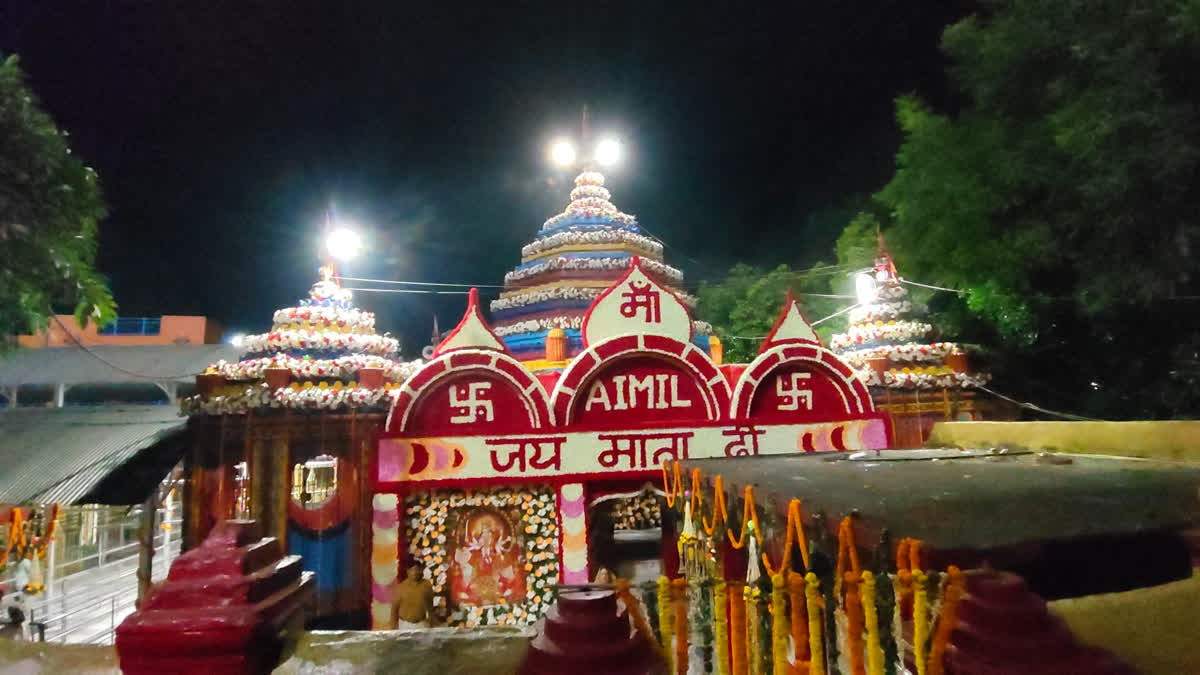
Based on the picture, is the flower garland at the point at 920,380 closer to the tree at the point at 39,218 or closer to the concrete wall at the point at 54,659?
the concrete wall at the point at 54,659

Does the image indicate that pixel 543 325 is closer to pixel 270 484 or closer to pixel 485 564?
pixel 485 564

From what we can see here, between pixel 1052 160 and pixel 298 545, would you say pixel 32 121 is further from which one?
pixel 1052 160

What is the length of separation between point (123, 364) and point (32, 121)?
15033mm

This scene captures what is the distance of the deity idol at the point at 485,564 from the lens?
7.86m

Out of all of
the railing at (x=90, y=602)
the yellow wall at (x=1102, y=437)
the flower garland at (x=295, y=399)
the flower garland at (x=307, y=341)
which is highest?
the flower garland at (x=307, y=341)

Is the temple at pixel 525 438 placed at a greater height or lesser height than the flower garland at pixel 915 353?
lesser

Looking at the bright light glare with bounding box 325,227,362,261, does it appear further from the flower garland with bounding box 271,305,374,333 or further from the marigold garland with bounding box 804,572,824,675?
the marigold garland with bounding box 804,572,824,675

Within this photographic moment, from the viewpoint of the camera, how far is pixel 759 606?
2.52 meters

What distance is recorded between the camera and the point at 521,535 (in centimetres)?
804

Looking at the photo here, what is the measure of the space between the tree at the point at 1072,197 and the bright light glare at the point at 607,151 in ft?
20.0

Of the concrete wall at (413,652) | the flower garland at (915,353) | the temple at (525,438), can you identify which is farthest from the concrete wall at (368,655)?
the flower garland at (915,353)

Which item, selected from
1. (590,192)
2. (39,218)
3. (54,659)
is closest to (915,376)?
(590,192)

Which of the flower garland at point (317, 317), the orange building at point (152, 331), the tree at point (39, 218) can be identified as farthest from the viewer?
the orange building at point (152, 331)

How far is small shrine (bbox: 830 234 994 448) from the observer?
365 inches
